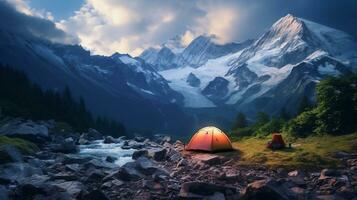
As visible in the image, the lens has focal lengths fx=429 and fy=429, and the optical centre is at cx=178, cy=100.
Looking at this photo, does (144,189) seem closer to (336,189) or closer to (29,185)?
(29,185)

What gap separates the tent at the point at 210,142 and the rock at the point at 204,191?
1283 cm

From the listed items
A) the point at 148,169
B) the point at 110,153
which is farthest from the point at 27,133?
the point at 148,169

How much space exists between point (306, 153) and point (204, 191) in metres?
10.8

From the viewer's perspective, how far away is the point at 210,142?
33.3 metres

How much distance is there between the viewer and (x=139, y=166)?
26.9 meters

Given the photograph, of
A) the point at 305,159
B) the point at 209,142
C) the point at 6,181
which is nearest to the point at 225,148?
the point at 209,142

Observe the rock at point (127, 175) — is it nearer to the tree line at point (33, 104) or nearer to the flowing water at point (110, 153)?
the flowing water at point (110, 153)

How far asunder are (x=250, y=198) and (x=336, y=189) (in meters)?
4.62

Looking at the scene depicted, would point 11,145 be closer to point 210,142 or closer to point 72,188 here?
point 72,188

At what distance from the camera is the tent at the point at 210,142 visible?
33125 mm

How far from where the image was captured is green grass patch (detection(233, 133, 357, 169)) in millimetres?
25562

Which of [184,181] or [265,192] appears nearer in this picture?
[265,192]

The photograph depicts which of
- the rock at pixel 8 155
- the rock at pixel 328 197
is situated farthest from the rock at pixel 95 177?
the rock at pixel 328 197

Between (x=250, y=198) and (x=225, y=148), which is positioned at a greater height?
(x=225, y=148)
